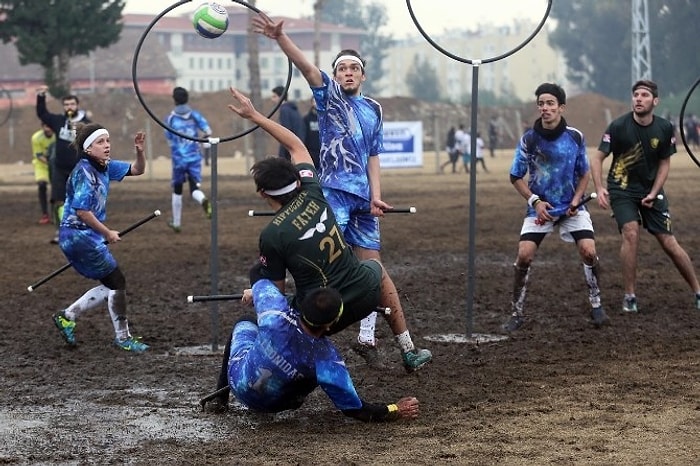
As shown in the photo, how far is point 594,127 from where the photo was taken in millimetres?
72750

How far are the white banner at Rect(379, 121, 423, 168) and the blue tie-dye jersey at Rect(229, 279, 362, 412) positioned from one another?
112ft

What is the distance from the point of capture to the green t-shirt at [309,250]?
6855mm

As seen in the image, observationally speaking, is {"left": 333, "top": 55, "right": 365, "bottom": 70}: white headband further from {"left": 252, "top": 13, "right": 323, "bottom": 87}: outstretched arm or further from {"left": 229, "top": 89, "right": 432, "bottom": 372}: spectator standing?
{"left": 229, "top": 89, "right": 432, "bottom": 372}: spectator standing

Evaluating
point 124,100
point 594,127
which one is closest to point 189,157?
point 124,100

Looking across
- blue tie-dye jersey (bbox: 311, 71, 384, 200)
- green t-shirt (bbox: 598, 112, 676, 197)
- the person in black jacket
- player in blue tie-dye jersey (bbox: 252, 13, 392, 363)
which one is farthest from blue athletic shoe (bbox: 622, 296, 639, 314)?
the person in black jacket

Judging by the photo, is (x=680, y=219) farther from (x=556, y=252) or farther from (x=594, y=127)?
(x=594, y=127)

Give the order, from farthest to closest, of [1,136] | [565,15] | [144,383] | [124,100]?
[565,15], [124,100], [1,136], [144,383]

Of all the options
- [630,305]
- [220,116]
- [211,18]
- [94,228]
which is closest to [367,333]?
[94,228]

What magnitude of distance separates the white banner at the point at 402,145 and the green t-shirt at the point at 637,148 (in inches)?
1191

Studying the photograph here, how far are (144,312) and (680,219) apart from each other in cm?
1154

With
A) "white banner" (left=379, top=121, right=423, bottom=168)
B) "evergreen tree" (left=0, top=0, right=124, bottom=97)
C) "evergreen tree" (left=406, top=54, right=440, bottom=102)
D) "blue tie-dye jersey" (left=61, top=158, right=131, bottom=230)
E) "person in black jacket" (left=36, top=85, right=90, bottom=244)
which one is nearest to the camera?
"blue tie-dye jersey" (left=61, top=158, right=131, bottom=230)

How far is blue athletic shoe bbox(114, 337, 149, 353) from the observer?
9.62m

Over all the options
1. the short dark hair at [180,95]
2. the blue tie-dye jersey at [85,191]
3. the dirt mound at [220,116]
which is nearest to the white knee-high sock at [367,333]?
the blue tie-dye jersey at [85,191]

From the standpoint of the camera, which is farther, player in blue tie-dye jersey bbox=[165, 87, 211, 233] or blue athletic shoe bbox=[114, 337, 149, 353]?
player in blue tie-dye jersey bbox=[165, 87, 211, 233]
